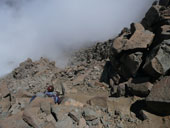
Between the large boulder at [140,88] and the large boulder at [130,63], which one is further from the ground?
the large boulder at [130,63]

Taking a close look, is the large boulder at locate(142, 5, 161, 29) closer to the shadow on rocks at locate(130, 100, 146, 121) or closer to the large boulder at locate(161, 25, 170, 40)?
the large boulder at locate(161, 25, 170, 40)

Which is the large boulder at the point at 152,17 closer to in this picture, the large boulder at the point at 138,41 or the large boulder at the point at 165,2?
the large boulder at the point at 138,41

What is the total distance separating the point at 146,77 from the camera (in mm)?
6426

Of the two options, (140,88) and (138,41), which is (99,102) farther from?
(138,41)

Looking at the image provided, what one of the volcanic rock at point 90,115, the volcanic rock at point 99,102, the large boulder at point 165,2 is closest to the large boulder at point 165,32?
the large boulder at point 165,2

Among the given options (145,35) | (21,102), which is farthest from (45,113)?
(145,35)

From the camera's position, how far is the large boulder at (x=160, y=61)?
18.8 feet

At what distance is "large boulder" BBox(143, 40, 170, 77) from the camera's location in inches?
226

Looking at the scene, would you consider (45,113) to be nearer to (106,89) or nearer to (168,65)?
(106,89)

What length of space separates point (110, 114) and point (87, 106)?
102cm

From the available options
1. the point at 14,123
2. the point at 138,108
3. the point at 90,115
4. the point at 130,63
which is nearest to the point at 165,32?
the point at 130,63

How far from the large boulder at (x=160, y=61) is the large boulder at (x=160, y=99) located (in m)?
0.77

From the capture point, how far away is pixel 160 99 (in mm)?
4703

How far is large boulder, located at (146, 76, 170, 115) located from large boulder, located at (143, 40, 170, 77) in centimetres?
77
